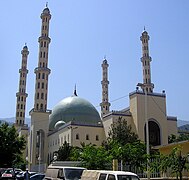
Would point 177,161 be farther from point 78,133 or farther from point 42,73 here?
point 42,73

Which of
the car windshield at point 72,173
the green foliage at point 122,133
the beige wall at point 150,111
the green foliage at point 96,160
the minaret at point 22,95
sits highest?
the minaret at point 22,95

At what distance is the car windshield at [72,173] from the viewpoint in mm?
15547

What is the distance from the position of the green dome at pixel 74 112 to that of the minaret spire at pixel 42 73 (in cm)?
551

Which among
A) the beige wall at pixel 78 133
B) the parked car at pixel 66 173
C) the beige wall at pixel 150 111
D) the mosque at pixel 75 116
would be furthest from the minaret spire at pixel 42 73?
the parked car at pixel 66 173

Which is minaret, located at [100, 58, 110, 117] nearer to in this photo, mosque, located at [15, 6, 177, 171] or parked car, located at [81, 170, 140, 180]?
mosque, located at [15, 6, 177, 171]

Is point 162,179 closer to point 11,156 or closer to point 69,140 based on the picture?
point 11,156

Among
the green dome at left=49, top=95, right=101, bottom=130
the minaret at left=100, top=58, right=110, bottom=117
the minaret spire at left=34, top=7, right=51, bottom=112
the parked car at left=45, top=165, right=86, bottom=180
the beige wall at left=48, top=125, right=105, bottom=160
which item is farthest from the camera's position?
the minaret at left=100, top=58, right=110, bottom=117

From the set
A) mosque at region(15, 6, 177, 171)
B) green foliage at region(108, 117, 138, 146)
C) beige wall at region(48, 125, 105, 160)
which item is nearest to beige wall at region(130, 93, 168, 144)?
mosque at region(15, 6, 177, 171)

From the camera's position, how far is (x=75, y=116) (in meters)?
Answer: 56.5

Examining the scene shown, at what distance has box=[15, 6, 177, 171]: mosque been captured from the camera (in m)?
46.0

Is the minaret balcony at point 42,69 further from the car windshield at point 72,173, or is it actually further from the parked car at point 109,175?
the parked car at point 109,175

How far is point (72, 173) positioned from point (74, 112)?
41.3m

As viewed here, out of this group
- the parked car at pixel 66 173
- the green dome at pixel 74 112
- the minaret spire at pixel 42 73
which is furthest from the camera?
the green dome at pixel 74 112

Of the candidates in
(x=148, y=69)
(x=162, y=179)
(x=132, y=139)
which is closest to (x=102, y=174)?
(x=162, y=179)
